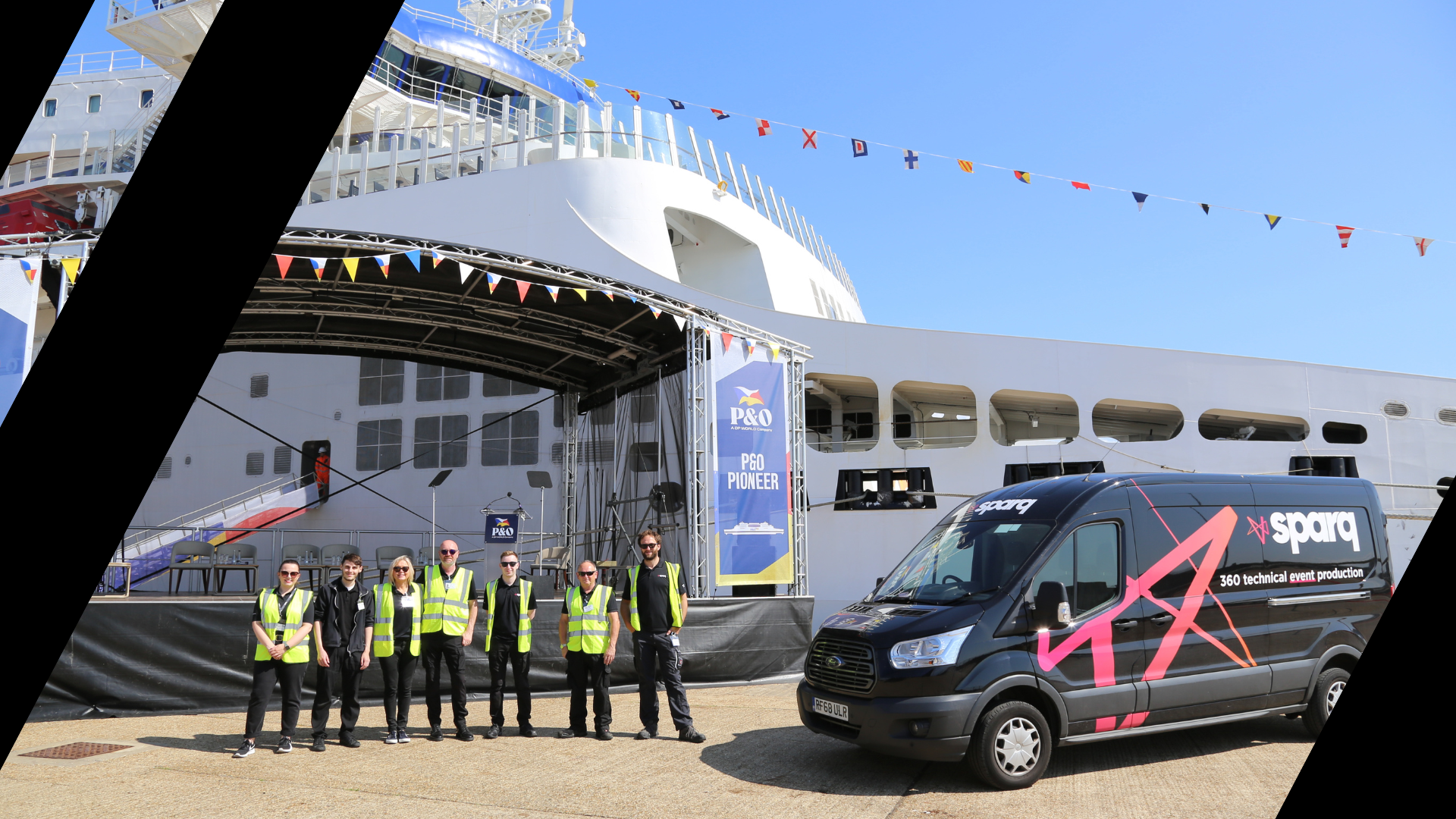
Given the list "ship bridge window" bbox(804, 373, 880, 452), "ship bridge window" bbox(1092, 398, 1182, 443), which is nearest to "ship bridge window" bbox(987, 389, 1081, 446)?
"ship bridge window" bbox(1092, 398, 1182, 443)

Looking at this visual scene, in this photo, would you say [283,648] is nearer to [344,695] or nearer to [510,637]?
[344,695]

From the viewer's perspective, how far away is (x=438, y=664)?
798 cm

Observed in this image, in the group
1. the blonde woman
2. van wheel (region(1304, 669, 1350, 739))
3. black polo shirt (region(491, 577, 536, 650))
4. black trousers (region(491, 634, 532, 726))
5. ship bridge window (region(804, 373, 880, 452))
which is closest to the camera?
van wheel (region(1304, 669, 1350, 739))

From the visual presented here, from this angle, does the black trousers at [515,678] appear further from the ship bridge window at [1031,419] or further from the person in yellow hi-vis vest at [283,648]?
the ship bridge window at [1031,419]

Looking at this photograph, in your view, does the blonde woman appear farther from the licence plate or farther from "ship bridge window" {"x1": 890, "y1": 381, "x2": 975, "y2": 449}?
"ship bridge window" {"x1": 890, "y1": 381, "x2": 975, "y2": 449}

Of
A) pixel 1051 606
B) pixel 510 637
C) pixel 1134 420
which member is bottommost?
pixel 510 637

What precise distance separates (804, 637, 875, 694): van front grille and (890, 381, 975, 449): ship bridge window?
12.1 meters

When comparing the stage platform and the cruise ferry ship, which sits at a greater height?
the cruise ferry ship

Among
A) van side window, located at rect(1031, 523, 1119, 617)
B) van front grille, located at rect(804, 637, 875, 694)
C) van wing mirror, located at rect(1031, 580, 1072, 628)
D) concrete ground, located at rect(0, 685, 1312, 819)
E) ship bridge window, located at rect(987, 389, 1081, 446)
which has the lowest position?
concrete ground, located at rect(0, 685, 1312, 819)

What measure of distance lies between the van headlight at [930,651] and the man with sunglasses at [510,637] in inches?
138

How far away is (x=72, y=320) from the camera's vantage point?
2.89ft

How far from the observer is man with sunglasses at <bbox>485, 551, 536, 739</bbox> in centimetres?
801

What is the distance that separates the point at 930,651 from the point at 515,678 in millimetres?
3904

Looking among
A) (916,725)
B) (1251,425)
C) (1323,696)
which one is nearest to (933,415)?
(1251,425)
